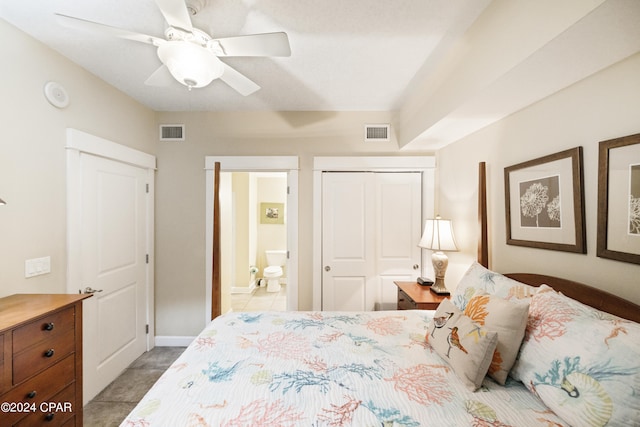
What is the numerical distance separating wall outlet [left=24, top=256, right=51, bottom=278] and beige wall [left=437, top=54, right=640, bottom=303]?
3.19m

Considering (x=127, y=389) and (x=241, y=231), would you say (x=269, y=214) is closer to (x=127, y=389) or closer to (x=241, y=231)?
(x=241, y=231)

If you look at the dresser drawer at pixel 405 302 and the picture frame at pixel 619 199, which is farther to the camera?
the dresser drawer at pixel 405 302

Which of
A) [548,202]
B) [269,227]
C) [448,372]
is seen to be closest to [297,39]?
[548,202]

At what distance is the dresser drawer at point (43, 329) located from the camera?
1.19 meters

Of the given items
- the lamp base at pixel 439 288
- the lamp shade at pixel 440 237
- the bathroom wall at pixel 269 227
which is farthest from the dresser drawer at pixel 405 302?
the bathroom wall at pixel 269 227

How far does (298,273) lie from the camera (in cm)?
283

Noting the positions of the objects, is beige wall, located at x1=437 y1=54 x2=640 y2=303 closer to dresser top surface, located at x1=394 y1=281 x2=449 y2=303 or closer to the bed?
the bed

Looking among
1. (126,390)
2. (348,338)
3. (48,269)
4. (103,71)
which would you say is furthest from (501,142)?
(126,390)

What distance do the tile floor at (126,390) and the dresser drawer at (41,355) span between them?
828mm

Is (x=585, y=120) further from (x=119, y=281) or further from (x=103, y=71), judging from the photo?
(x=119, y=281)

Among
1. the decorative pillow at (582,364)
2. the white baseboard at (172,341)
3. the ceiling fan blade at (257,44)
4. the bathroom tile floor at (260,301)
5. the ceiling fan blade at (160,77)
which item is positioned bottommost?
the bathroom tile floor at (260,301)

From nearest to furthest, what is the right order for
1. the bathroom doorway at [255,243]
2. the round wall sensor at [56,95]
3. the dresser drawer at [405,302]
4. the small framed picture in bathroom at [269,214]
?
the round wall sensor at [56,95]
the dresser drawer at [405,302]
the bathroom doorway at [255,243]
the small framed picture in bathroom at [269,214]

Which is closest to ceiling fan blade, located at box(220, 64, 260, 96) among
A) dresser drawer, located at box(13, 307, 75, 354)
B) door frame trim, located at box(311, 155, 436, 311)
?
door frame trim, located at box(311, 155, 436, 311)

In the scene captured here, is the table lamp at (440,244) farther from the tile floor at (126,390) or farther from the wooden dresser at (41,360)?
the tile floor at (126,390)
